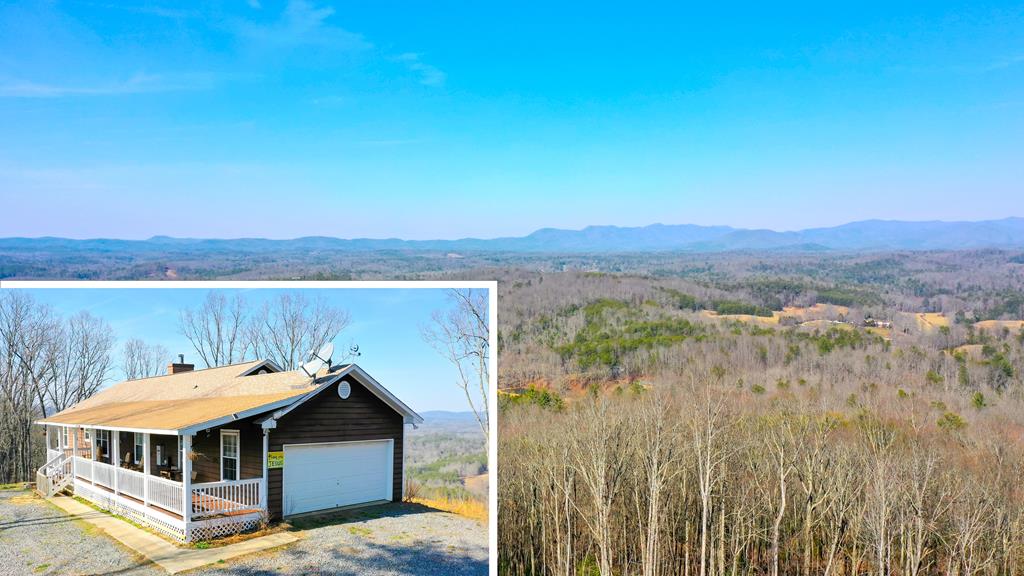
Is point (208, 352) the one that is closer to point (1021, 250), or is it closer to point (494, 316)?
point (494, 316)

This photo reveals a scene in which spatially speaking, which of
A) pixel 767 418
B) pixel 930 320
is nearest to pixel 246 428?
pixel 767 418

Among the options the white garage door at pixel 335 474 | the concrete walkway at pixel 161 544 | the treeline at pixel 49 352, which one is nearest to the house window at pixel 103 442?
the concrete walkway at pixel 161 544

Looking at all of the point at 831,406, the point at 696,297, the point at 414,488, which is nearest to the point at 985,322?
the point at 696,297

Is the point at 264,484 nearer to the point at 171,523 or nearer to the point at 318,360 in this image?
the point at 171,523

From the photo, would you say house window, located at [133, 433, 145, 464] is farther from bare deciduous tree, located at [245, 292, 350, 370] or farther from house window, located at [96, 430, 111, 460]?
bare deciduous tree, located at [245, 292, 350, 370]

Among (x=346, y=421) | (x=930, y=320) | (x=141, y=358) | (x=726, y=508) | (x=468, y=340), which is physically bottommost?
(x=726, y=508)
